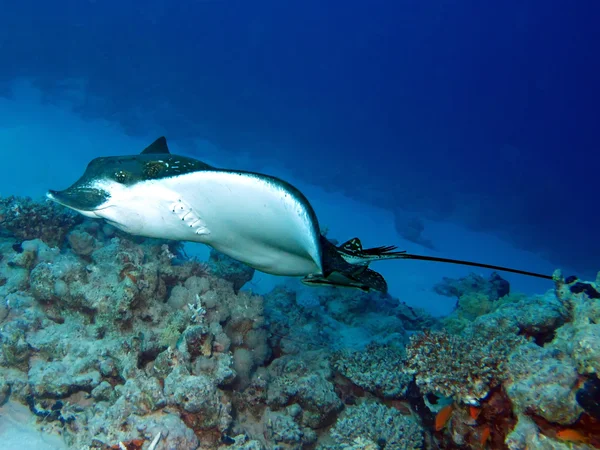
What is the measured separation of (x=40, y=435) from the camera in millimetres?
3342

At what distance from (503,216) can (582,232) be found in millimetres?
7142

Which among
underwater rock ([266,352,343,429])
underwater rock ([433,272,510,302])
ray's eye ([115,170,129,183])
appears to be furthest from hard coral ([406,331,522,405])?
underwater rock ([433,272,510,302])

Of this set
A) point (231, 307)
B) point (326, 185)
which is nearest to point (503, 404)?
point (231, 307)

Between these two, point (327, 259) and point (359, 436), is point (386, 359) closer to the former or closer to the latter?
point (359, 436)

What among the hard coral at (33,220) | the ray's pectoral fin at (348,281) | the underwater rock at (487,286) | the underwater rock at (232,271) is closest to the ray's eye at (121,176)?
the ray's pectoral fin at (348,281)

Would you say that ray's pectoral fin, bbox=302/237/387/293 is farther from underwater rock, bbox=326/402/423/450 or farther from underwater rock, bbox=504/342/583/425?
underwater rock, bbox=326/402/423/450

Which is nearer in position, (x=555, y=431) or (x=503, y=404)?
(x=555, y=431)

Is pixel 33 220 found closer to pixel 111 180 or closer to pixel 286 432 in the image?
pixel 111 180

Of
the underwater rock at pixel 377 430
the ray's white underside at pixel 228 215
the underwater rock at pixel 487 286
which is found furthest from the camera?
the underwater rock at pixel 487 286

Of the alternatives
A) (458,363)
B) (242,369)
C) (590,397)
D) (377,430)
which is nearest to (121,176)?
(242,369)

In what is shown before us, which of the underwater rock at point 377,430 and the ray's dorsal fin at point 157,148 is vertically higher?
the ray's dorsal fin at point 157,148

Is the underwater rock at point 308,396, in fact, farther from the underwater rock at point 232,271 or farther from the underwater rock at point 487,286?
the underwater rock at point 487,286

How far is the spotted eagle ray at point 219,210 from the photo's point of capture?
2221 mm

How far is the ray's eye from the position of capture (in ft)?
8.48
